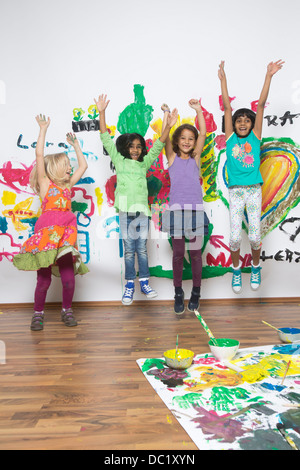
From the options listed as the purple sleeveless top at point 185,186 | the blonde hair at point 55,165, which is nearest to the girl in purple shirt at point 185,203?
the purple sleeveless top at point 185,186

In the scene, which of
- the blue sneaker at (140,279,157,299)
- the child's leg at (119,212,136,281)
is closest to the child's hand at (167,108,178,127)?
the child's leg at (119,212,136,281)

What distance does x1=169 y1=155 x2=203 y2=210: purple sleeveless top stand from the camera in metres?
2.26

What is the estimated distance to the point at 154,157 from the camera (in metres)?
2.32

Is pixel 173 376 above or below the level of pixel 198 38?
below

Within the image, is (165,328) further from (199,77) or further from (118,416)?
(199,77)

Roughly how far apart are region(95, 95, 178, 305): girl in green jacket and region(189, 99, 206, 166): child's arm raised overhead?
0.13 m

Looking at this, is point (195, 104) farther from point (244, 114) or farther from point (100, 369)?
point (100, 369)

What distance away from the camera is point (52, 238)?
2.03 m

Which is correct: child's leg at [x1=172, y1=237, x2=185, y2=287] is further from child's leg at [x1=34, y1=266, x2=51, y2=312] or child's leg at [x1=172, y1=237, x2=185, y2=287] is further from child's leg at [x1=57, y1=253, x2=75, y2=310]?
child's leg at [x1=34, y1=266, x2=51, y2=312]

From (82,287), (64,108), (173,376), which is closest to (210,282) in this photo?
(82,287)

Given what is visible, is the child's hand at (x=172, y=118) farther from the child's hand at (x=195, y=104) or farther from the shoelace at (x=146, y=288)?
the shoelace at (x=146, y=288)

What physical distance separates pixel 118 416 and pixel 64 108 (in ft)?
6.52

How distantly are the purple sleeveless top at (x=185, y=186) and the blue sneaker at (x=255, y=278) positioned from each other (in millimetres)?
508

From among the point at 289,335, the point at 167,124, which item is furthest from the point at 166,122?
the point at 289,335
